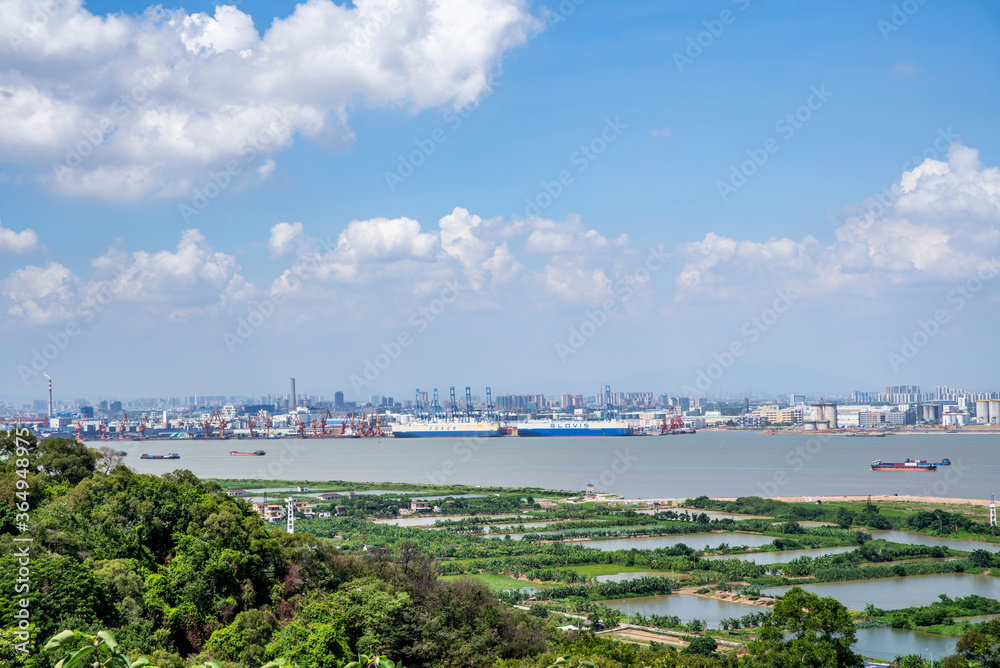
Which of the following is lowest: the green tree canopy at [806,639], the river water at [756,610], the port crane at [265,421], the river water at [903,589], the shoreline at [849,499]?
the shoreline at [849,499]

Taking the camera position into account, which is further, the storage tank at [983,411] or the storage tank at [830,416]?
the storage tank at [830,416]

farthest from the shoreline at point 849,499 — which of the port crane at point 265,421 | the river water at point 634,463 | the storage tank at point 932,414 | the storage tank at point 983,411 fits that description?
the storage tank at point 932,414

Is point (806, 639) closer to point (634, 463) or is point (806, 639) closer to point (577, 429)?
point (634, 463)

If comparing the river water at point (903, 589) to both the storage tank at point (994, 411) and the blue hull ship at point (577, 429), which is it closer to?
the blue hull ship at point (577, 429)

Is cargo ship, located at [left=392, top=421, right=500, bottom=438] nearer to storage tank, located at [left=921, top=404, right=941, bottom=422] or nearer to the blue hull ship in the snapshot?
the blue hull ship

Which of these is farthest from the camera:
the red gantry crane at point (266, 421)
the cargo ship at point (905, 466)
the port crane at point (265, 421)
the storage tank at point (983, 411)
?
the storage tank at point (983, 411)

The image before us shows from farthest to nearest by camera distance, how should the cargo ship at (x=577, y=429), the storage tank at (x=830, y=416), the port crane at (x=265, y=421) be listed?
the storage tank at (x=830, y=416), the port crane at (x=265, y=421), the cargo ship at (x=577, y=429)

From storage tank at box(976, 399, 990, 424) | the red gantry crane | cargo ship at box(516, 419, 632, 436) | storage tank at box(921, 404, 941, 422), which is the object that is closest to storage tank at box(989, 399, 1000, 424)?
storage tank at box(976, 399, 990, 424)
